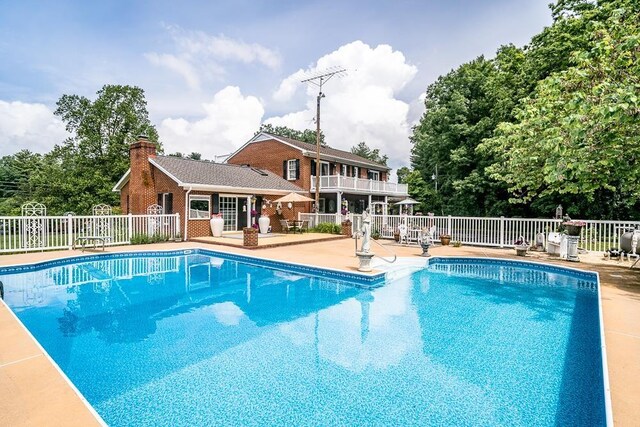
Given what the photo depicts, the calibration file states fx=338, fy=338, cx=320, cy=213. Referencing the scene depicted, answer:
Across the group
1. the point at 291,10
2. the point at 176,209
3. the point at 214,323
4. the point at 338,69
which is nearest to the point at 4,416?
the point at 214,323

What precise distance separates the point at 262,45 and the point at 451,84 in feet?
46.9

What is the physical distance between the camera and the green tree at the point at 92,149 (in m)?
28.3

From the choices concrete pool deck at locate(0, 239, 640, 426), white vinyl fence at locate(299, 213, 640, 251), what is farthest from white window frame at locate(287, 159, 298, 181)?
concrete pool deck at locate(0, 239, 640, 426)

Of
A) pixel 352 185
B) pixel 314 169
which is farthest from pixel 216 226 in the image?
pixel 352 185

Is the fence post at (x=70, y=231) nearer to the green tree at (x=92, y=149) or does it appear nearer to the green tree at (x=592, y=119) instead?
the green tree at (x=592, y=119)

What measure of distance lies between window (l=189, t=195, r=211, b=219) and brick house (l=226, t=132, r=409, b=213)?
7459 millimetres

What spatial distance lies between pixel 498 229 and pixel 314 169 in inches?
516

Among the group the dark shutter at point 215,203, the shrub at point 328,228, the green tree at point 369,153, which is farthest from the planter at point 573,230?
the green tree at point 369,153

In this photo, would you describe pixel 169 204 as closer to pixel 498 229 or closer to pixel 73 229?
pixel 73 229

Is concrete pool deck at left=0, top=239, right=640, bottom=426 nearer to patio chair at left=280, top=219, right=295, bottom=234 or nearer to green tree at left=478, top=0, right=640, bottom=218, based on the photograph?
green tree at left=478, top=0, right=640, bottom=218

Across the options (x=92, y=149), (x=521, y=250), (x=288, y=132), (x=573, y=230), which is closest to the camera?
(x=573, y=230)

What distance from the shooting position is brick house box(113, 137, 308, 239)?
16.1m

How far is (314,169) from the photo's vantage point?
2428 centimetres

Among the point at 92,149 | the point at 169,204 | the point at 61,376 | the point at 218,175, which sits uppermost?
the point at 92,149
